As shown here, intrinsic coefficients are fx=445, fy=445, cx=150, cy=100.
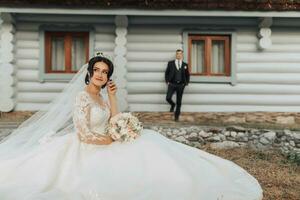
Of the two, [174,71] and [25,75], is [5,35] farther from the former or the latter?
[174,71]

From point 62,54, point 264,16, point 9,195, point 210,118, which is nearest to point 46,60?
point 62,54

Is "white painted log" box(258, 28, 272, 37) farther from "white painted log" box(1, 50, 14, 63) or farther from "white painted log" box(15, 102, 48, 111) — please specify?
"white painted log" box(1, 50, 14, 63)

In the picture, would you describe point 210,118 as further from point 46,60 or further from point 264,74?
point 46,60

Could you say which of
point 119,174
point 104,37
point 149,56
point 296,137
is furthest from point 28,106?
point 119,174

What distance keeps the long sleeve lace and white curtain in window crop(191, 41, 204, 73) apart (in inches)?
326

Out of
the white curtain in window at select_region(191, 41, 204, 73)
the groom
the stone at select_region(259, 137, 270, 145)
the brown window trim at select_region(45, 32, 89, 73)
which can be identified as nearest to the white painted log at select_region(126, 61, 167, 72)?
the groom

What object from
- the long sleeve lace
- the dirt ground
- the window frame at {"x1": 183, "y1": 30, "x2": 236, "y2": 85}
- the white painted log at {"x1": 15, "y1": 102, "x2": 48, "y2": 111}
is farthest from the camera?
the window frame at {"x1": 183, "y1": 30, "x2": 236, "y2": 85}

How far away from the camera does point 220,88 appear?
12.4 m

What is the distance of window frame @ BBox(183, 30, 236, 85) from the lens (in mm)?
12477

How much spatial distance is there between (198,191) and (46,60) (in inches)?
358

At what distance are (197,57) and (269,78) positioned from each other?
2.12 meters

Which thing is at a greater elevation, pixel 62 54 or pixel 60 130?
pixel 62 54

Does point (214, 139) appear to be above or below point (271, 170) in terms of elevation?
above

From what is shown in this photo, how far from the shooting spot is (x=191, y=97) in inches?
488
